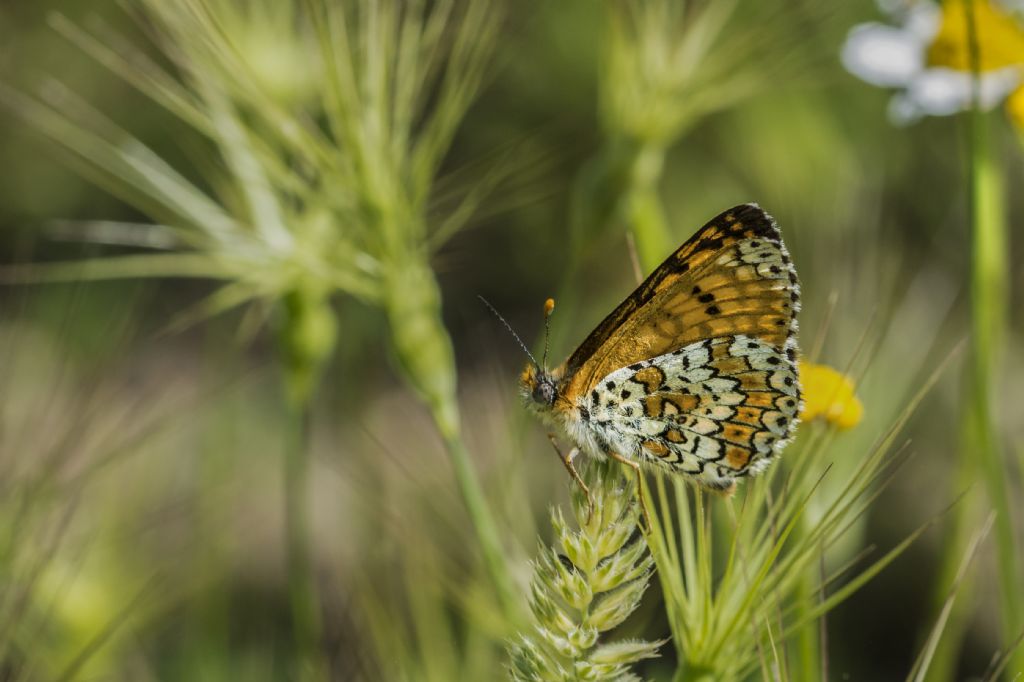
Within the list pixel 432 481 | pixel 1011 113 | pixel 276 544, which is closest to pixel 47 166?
pixel 276 544

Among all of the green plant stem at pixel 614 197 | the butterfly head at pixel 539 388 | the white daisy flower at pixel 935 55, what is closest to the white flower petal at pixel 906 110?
the white daisy flower at pixel 935 55

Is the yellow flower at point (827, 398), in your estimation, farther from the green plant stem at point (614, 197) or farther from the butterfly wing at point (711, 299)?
the green plant stem at point (614, 197)

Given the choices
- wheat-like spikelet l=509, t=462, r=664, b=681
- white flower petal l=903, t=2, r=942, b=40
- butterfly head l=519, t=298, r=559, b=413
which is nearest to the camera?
wheat-like spikelet l=509, t=462, r=664, b=681

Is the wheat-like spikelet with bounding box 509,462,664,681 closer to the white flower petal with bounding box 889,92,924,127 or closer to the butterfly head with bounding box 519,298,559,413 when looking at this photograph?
the butterfly head with bounding box 519,298,559,413

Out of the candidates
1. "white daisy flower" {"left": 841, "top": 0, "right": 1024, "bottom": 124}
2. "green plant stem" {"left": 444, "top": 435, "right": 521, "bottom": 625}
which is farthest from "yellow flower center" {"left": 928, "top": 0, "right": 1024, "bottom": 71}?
"green plant stem" {"left": 444, "top": 435, "right": 521, "bottom": 625}

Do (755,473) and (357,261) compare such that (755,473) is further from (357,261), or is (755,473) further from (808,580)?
(357,261)

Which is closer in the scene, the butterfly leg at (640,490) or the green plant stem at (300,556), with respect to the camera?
the butterfly leg at (640,490)
